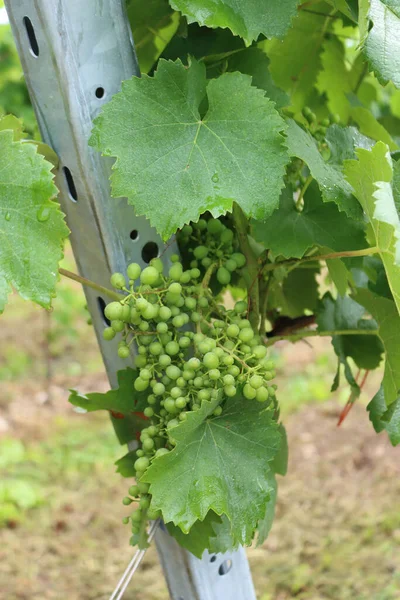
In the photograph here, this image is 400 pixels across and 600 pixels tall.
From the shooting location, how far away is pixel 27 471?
2.95m

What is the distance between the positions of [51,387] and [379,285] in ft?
10.2

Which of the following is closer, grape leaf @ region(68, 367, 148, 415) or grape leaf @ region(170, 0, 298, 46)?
grape leaf @ region(170, 0, 298, 46)

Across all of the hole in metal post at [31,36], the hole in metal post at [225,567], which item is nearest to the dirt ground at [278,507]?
the hole in metal post at [225,567]

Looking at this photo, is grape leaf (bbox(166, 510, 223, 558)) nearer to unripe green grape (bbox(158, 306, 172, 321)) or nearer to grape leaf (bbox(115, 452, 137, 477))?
grape leaf (bbox(115, 452, 137, 477))

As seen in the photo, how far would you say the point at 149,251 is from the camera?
0.84 m

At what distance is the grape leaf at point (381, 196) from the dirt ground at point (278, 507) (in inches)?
69.0

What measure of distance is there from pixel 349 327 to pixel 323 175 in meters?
0.37

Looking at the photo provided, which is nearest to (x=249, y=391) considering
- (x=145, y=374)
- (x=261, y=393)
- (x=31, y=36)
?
(x=261, y=393)

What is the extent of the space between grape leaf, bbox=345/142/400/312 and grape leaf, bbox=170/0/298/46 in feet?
0.58

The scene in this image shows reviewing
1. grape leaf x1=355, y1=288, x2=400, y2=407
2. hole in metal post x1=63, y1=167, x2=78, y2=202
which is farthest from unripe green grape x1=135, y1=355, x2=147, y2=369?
grape leaf x1=355, y1=288, x2=400, y2=407

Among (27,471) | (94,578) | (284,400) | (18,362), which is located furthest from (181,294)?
(18,362)

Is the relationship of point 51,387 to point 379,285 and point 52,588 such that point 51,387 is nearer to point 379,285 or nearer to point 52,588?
point 52,588

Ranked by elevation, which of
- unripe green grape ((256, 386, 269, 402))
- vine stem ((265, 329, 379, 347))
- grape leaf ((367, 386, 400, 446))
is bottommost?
grape leaf ((367, 386, 400, 446))

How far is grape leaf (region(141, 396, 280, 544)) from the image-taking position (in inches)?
27.6
